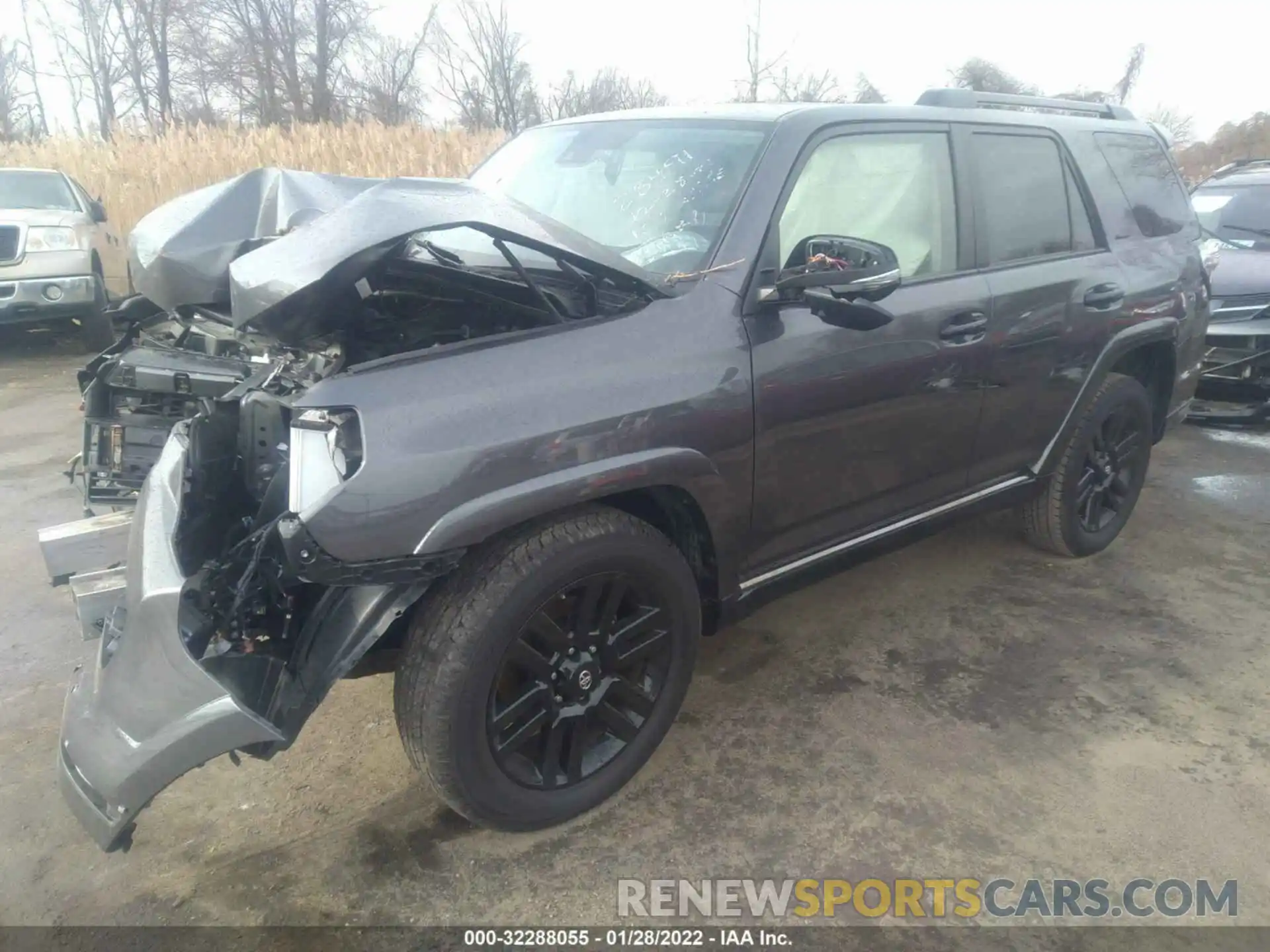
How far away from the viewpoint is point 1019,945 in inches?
85.9

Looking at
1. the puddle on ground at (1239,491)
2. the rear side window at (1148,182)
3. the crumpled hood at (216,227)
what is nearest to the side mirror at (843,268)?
the crumpled hood at (216,227)

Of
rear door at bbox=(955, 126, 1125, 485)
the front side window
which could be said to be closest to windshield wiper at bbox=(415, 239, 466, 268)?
the front side window

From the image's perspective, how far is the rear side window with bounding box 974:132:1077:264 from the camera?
3.32m

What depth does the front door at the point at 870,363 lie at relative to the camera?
2.67 m

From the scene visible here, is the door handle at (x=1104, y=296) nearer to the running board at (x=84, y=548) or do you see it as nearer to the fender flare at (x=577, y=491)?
the fender flare at (x=577, y=491)

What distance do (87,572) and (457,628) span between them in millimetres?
1364

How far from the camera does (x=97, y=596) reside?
2576 mm

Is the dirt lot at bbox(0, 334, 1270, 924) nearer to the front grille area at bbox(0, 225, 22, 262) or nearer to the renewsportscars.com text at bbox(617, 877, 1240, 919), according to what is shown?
the renewsportscars.com text at bbox(617, 877, 1240, 919)

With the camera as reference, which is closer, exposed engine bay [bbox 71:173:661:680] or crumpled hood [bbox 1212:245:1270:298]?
exposed engine bay [bbox 71:173:661:680]

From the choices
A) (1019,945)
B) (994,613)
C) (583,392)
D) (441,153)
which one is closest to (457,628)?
(583,392)

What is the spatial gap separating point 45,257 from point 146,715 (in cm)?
818

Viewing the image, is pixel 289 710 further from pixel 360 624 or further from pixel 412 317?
pixel 412 317

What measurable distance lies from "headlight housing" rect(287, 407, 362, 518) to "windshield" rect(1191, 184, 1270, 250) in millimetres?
7412

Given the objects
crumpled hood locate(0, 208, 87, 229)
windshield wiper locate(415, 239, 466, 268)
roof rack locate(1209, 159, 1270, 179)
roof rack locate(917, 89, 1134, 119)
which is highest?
roof rack locate(917, 89, 1134, 119)
